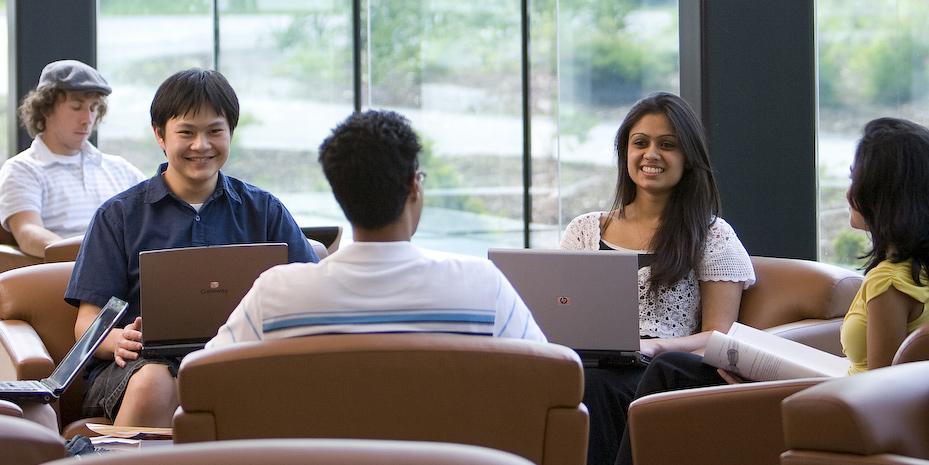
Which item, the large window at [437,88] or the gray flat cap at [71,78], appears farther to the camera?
the large window at [437,88]

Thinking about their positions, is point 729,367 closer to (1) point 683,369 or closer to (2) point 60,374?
(1) point 683,369

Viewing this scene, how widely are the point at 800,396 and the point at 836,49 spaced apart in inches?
155

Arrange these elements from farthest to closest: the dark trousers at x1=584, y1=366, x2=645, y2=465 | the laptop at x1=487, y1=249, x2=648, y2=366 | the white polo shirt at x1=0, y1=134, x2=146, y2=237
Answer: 1. the white polo shirt at x1=0, y1=134, x2=146, y2=237
2. the dark trousers at x1=584, y1=366, x2=645, y2=465
3. the laptop at x1=487, y1=249, x2=648, y2=366

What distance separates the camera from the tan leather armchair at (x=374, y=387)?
1.39 metres

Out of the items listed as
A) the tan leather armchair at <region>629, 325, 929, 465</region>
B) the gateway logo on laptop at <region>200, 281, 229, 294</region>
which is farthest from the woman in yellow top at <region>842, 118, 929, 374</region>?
the gateway logo on laptop at <region>200, 281, 229, 294</region>

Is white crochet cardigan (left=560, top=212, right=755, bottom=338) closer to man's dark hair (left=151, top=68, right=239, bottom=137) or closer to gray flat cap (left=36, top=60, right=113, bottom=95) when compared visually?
man's dark hair (left=151, top=68, right=239, bottom=137)

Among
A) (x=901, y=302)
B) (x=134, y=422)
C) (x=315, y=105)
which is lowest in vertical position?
(x=134, y=422)

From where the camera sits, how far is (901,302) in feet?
7.30

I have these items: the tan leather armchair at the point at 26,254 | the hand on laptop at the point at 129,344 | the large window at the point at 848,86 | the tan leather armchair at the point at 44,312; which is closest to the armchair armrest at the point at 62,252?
the tan leather armchair at the point at 26,254

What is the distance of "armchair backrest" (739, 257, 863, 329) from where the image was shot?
2982mm

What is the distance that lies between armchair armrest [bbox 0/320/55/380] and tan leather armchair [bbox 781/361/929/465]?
1.98 m

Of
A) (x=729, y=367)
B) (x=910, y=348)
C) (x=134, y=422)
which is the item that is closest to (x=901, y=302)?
(x=910, y=348)

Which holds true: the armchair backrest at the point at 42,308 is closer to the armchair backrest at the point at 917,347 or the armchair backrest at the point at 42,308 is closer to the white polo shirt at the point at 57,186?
the white polo shirt at the point at 57,186

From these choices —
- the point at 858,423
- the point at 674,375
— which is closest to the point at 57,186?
the point at 674,375
